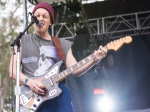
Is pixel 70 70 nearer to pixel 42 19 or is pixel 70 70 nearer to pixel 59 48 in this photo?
pixel 59 48

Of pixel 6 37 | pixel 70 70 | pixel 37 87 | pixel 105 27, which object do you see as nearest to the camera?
pixel 37 87

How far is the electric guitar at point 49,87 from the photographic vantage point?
1.99 metres

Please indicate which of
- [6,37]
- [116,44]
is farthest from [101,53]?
[6,37]

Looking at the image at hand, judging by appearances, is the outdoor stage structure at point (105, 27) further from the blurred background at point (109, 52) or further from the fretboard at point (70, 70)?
the fretboard at point (70, 70)

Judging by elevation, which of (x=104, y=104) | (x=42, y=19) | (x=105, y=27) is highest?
(x=42, y=19)

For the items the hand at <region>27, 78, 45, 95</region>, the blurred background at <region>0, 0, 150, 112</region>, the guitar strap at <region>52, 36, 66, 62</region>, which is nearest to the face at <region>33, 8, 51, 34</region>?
the guitar strap at <region>52, 36, 66, 62</region>

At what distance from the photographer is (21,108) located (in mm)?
2074

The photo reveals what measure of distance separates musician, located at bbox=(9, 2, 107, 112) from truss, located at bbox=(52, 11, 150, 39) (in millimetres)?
3676

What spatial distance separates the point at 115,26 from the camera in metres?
6.17

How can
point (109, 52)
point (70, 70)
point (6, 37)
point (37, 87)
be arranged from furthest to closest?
1. point (6, 37)
2. point (109, 52)
3. point (70, 70)
4. point (37, 87)

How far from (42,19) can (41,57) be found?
0.28 metres

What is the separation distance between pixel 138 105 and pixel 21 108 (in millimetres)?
3787

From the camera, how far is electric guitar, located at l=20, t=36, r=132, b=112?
1.99 metres

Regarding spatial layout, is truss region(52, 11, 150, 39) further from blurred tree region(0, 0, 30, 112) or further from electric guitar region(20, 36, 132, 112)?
blurred tree region(0, 0, 30, 112)
